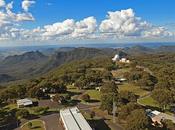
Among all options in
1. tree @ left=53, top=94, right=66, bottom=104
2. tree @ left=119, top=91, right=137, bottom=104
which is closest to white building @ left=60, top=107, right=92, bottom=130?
tree @ left=119, top=91, right=137, bottom=104

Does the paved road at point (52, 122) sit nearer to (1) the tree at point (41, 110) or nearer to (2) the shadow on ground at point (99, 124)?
(1) the tree at point (41, 110)

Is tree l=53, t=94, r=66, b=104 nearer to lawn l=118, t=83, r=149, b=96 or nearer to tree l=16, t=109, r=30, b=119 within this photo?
tree l=16, t=109, r=30, b=119

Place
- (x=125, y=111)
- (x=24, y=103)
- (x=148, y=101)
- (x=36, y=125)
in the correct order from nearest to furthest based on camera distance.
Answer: (x=125, y=111)
(x=36, y=125)
(x=24, y=103)
(x=148, y=101)

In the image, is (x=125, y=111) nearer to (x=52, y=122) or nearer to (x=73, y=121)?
(x=73, y=121)

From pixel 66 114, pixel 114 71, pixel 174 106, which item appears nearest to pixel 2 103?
pixel 66 114

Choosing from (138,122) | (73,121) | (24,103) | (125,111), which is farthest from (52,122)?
(138,122)

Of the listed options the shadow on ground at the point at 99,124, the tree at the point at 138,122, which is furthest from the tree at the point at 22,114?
the tree at the point at 138,122
